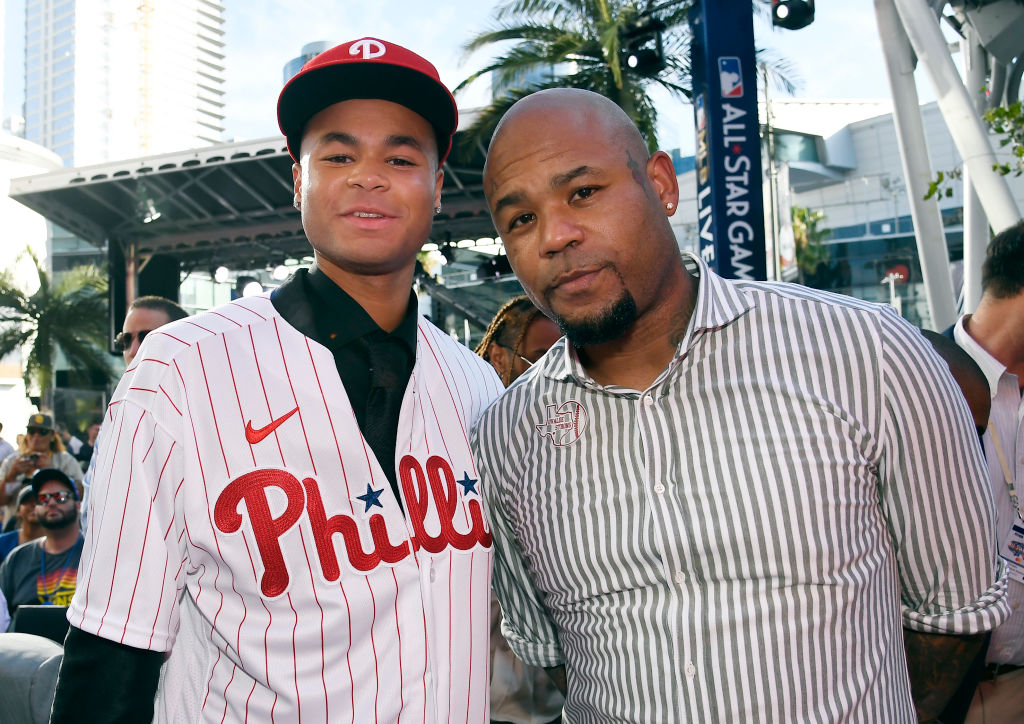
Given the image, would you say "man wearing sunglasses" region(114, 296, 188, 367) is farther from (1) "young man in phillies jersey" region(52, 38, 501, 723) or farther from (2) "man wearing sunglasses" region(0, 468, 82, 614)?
(1) "young man in phillies jersey" region(52, 38, 501, 723)

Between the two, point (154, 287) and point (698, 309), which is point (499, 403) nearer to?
point (698, 309)

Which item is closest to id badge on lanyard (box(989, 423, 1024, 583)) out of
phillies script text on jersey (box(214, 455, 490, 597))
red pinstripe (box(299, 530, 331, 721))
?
phillies script text on jersey (box(214, 455, 490, 597))

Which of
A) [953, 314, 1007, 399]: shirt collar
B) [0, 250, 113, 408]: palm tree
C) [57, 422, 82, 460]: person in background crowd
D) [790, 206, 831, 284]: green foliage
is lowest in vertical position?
[953, 314, 1007, 399]: shirt collar

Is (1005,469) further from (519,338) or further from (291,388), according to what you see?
(291,388)

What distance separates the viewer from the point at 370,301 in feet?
6.47

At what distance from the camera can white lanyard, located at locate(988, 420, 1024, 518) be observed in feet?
9.00

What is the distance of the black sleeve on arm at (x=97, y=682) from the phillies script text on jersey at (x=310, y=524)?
0.29 metres

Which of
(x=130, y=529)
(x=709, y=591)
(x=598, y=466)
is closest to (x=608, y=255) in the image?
(x=598, y=466)

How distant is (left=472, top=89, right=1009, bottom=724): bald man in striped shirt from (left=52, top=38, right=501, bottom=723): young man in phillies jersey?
259 mm

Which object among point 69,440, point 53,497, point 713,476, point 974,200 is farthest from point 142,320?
point 974,200

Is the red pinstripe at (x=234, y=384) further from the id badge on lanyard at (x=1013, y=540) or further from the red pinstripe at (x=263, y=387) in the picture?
the id badge on lanyard at (x=1013, y=540)

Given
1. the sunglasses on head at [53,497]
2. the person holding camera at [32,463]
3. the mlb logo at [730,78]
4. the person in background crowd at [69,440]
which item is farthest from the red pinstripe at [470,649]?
the person in background crowd at [69,440]

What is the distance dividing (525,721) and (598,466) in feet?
4.35

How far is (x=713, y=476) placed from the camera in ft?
5.69
